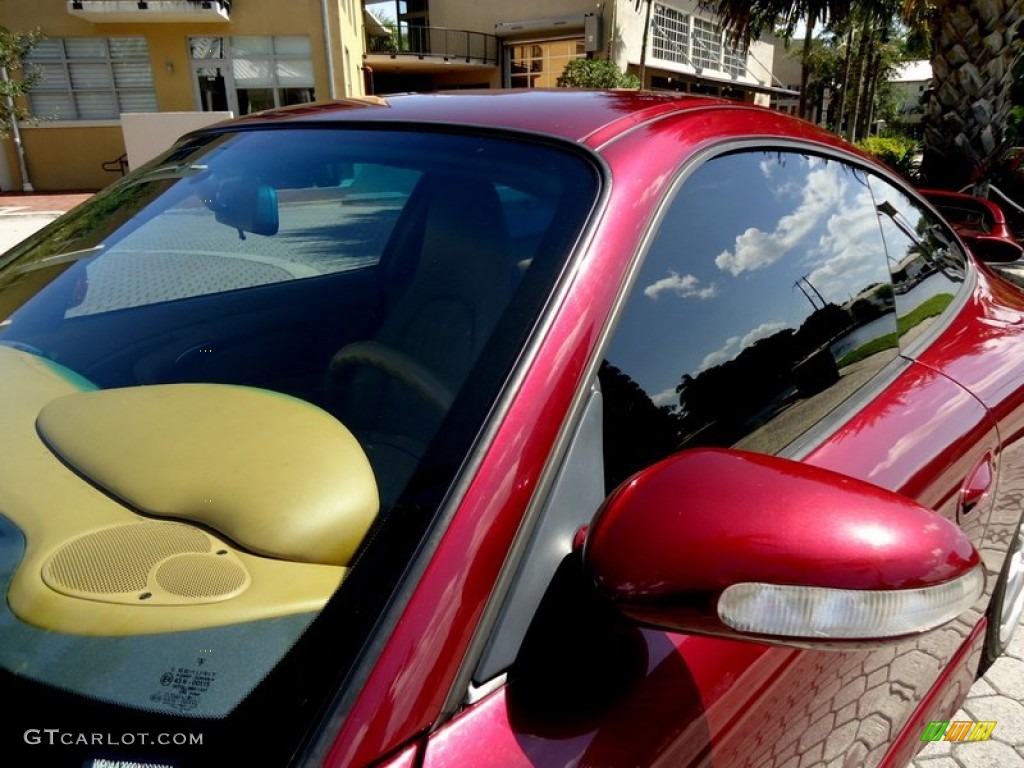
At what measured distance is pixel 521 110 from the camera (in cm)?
140

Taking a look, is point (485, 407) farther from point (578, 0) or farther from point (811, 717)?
point (578, 0)

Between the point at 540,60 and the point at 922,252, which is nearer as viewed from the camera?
the point at 922,252

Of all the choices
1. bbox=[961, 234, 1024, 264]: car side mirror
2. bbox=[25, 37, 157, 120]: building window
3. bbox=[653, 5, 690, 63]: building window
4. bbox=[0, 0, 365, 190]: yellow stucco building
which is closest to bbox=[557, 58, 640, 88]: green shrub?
bbox=[0, 0, 365, 190]: yellow stucco building

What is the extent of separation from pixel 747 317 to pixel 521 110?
1.83 feet

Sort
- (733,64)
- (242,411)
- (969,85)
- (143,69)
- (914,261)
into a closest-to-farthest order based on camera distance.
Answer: (242,411) < (914,261) < (969,85) < (143,69) < (733,64)

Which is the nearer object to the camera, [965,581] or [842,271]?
[965,581]

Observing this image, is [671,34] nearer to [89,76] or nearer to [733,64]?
[733,64]

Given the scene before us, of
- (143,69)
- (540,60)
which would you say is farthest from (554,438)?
(540,60)

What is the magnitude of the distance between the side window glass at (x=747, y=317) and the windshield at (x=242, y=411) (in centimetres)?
22

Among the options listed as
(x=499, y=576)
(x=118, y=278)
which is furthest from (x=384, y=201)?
(x=499, y=576)

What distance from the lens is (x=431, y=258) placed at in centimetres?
140

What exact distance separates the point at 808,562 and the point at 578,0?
2618 centimetres

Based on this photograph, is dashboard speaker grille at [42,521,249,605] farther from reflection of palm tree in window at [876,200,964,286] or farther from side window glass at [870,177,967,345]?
reflection of palm tree in window at [876,200,964,286]

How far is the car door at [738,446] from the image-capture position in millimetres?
877
